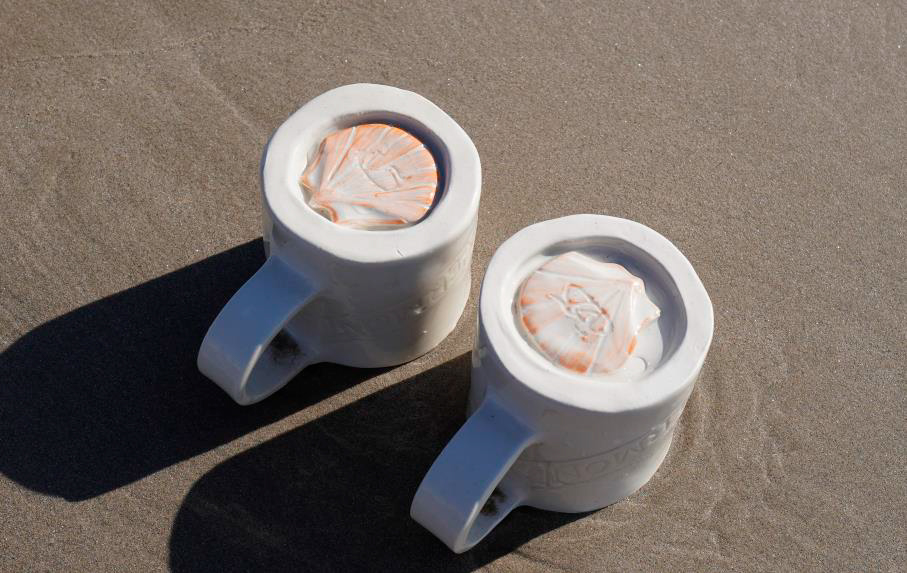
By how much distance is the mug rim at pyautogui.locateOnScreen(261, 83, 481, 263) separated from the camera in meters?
1.47

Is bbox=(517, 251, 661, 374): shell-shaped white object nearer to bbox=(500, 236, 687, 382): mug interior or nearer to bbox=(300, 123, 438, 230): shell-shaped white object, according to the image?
bbox=(500, 236, 687, 382): mug interior

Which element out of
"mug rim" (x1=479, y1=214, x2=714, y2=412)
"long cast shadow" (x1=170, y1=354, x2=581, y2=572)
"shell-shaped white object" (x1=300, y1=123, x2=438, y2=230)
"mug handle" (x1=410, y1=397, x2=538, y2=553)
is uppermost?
"shell-shaped white object" (x1=300, y1=123, x2=438, y2=230)

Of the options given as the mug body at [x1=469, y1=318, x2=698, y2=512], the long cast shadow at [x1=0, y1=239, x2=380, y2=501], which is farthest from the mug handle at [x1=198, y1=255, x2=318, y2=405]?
the mug body at [x1=469, y1=318, x2=698, y2=512]

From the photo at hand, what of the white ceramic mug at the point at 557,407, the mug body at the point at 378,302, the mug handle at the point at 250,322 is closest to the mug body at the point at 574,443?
the white ceramic mug at the point at 557,407

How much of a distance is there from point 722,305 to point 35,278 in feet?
3.43

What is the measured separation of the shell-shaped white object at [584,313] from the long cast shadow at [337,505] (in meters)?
0.27

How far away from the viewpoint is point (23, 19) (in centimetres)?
202

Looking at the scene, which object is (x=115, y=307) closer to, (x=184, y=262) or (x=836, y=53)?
(x=184, y=262)

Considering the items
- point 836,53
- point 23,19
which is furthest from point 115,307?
point 836,53

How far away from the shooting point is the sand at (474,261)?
1542 mm

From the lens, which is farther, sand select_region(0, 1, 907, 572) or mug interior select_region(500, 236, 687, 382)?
sand select_region(0, 1, 907, 572)

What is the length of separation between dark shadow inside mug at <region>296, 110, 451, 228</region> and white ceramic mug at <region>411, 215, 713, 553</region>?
16 centimetres

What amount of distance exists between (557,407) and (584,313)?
0.45 ft

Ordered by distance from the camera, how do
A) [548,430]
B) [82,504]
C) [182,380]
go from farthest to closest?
[182,380], [82,504], [548,430]
